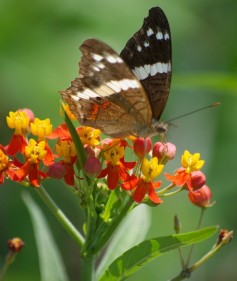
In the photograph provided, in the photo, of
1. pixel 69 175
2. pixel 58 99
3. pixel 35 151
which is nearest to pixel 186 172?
pixel 69 175

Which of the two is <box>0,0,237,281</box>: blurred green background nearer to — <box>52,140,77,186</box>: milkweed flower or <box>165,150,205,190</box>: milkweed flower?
<box>165,150,205,190</box>: milkweed flower

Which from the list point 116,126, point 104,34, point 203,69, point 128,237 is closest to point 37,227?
point 128,237

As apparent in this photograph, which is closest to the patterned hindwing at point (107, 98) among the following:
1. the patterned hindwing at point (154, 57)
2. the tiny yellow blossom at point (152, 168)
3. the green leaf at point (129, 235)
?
the patterned hindwing at point (154, 57)

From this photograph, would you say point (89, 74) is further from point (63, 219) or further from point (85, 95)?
point (63, 219)

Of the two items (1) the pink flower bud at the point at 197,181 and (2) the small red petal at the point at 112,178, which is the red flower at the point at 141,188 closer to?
(2) the small red petal at the point at 112,178

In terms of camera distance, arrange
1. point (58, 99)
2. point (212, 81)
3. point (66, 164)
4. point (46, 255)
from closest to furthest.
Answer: point (66, 164)
point (46, 255)
point (212, 81)
point (58, 99)

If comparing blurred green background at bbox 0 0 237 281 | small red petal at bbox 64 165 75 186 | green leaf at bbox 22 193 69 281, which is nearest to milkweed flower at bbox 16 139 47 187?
small red petal at bbox 64 165 75 186

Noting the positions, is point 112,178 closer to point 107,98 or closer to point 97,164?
point 97,164
